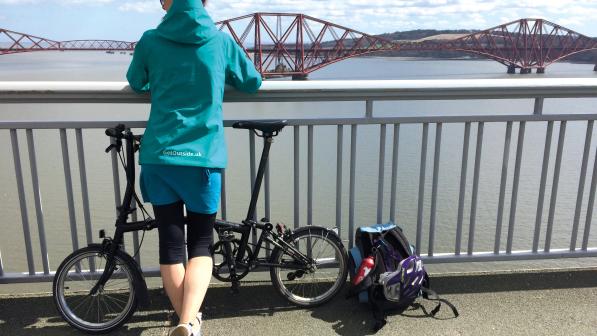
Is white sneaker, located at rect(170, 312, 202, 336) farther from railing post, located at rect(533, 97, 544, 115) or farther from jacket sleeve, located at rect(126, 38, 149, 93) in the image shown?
railing post, located at rect(533, 97, 544, 115)

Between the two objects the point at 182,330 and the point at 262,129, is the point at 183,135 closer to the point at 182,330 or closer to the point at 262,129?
the point at 262,129

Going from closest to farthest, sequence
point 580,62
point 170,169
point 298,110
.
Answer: point 170,169, point 298,110, point 580,62

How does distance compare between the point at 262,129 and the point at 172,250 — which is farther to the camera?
the point at 262,129

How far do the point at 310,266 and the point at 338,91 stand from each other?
95 centimetres

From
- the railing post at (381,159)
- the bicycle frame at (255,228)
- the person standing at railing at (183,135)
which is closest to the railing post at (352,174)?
the railing post at (381,159)

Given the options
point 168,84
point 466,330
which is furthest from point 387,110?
point 168,84

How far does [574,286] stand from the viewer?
113 inches

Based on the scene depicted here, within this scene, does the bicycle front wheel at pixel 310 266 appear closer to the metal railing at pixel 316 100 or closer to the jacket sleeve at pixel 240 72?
the metal railing at pixel 316 100

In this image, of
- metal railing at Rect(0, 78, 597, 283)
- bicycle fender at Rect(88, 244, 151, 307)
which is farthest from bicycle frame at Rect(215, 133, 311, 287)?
bicycle fender at Rect(88, 244, 151, 307)

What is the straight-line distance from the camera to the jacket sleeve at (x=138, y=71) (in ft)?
6.70

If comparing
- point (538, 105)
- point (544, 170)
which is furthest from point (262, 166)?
point (544, 170)

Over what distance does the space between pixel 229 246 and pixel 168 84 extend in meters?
0.92

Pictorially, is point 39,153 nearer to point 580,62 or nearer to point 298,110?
point 298,110

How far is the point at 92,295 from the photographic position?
243 cm
